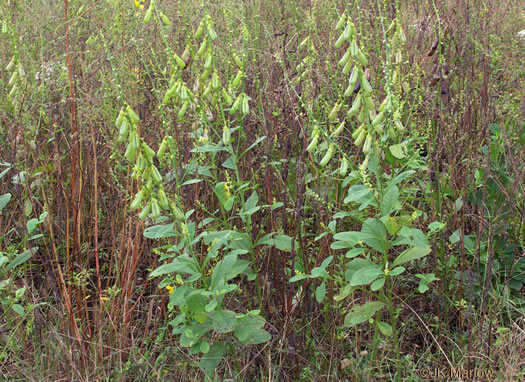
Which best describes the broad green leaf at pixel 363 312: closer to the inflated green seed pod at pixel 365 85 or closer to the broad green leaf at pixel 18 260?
the inflated green seed pod at pixel 365 85

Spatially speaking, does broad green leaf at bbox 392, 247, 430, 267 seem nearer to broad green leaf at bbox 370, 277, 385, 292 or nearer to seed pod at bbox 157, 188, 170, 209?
broad green leaf at bbox 370, 277, 385, 292

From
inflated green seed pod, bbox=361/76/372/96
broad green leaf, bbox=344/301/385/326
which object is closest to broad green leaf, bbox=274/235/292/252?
broad green leaf, bbox=344/301/385/326

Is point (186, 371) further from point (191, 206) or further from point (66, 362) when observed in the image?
point (191, 206)

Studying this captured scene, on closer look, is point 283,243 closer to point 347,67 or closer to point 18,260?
point 347,67

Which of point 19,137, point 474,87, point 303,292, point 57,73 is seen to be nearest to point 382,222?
point 303,292

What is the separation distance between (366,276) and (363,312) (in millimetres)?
226

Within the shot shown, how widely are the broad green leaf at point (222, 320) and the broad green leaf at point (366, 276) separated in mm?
435

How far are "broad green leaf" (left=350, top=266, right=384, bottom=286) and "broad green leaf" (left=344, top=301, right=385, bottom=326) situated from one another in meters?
0.15

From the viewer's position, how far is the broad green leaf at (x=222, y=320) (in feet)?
6.12

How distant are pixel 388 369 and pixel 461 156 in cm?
104

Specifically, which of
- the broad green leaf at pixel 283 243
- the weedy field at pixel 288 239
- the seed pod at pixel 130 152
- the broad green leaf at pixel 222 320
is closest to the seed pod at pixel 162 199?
the weedy field at pixel 288 239

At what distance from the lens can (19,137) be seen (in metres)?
2.54

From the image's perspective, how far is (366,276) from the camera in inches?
73.5

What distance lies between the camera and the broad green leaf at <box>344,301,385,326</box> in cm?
194
